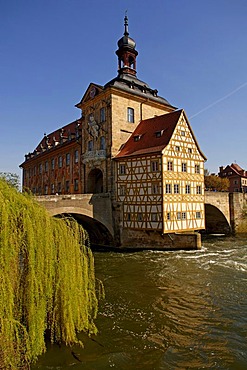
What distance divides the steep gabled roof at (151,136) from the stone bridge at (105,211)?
13.5ft

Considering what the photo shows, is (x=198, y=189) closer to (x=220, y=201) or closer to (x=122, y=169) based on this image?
(x=122, y=169)

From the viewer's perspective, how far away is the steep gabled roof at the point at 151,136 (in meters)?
21.1

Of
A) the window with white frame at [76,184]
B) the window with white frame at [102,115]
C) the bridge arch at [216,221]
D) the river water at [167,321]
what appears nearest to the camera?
the river water at [167,321]

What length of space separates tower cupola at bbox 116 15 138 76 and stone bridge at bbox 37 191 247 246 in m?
12.9

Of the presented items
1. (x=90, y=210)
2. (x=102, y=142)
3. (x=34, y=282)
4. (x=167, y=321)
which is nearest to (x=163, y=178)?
(x=90, y=210)

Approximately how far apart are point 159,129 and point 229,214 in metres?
15.0

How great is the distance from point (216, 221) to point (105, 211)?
1551 cm

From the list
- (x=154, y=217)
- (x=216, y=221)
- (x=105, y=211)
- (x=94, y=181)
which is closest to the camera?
(x=154, y=217)

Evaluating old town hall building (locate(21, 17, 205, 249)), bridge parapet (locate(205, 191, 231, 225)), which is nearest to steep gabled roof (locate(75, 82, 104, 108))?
old town hall building (locate(21, 17, 205, 249))

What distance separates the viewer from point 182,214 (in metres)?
21.1

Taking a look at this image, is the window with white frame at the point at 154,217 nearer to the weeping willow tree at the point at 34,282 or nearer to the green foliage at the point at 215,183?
the weeping willow tree at the point at 34,282

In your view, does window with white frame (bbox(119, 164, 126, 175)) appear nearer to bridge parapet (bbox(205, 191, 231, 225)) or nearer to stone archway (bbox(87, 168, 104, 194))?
stone archway (bbox(87, 168, 104, 194))

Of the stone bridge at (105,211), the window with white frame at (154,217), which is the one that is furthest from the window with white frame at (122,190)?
the window with white frame at (154,217)

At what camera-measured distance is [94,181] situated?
88.1 feet
